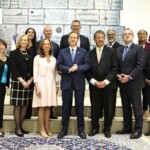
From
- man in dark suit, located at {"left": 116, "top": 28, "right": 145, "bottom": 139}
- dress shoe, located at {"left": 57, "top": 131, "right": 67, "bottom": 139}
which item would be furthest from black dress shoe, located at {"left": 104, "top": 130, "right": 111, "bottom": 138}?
dress shoe, located at {"left": 57, "top": 131, "right": 67, "bottom": 139}

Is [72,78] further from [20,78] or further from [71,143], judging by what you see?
[71,143]

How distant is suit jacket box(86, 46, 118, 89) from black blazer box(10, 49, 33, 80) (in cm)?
86

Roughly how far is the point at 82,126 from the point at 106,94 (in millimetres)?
566

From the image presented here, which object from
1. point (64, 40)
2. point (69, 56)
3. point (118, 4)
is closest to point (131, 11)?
point (118, 4)

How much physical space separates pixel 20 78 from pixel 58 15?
286 centimetres

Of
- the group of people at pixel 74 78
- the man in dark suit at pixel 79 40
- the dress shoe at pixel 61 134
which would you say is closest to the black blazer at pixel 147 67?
the group of people at pixel 74 78

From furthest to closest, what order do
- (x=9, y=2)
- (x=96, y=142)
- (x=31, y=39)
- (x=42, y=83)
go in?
→ (x=9, y=2) < (x=31, y=39) < (x=42, y=83) < (x=96, y=142)

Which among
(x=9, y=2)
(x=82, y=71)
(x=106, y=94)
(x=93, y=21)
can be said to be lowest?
(x=106, y=94)

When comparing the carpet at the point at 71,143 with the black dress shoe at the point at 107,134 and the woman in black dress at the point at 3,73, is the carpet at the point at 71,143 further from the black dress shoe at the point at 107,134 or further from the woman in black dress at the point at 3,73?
the woman in black dress at the point at 3,73

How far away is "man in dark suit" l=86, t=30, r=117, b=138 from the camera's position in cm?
404

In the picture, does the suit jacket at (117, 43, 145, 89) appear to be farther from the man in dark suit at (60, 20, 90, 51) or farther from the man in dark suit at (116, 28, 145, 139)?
the man in dark suit at (60, 20, 90, 51)

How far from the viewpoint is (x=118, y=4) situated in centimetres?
643

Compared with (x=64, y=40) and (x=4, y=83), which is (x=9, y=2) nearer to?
(x=64, y=40)

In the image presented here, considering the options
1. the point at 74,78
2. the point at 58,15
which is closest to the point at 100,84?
the point at 74,78
